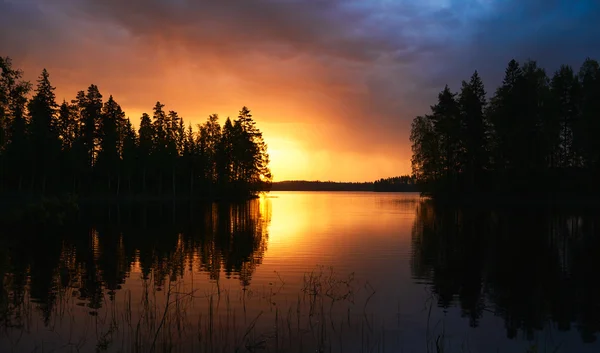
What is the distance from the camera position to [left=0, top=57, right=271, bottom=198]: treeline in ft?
224

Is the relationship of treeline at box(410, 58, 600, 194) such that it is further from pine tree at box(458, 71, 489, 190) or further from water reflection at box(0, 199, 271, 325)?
water reflection at box(0, 199, 271, 325)

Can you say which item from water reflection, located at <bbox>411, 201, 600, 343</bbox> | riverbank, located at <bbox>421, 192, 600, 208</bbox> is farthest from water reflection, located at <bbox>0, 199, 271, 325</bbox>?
riverbank, located at <bbox>421, 192, 600, 208</bbox>

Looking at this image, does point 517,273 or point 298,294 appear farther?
point 517,273

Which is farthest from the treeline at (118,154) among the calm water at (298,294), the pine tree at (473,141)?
the pine tree at (473,141)

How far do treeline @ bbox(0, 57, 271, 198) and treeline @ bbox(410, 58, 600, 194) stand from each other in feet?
163

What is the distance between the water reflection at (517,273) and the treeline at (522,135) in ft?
112

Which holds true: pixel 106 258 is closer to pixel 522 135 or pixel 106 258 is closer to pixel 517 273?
pixel 517 273

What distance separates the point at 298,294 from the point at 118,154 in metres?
78.1

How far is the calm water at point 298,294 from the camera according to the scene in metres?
11.3

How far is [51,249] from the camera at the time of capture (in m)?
25.4

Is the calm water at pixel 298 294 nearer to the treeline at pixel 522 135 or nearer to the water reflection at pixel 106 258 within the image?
the water reflection at pixel 106 258

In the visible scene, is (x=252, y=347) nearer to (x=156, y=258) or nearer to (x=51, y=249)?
(x=156, y=258)

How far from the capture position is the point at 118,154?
278ft

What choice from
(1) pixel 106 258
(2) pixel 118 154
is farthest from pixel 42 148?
(1) pixel 106 258
